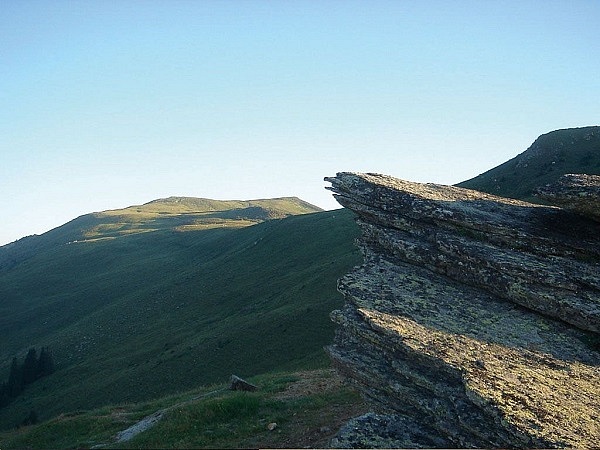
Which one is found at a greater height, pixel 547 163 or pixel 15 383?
pixel 547 163

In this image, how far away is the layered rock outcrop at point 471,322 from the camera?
11656 millimetres

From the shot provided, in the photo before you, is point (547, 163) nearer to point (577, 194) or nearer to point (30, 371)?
point (577, 194)

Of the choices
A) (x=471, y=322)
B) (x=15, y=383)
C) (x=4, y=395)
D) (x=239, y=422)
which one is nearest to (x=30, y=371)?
(x=15, y=383)

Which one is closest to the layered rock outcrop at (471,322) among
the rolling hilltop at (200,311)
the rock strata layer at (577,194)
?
the rock strata layer at (577,194)

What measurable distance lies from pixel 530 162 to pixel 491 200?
199 ft

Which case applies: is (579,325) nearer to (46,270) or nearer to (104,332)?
(104,332)

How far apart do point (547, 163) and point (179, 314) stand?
6235cm

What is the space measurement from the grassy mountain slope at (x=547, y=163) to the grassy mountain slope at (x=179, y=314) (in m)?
23.2

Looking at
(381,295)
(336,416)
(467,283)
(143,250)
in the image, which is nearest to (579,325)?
(467,283)

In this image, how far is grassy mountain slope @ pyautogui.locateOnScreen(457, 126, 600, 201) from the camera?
62.1 m

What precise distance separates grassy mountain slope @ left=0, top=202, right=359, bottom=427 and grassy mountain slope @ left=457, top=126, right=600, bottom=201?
76.0ft

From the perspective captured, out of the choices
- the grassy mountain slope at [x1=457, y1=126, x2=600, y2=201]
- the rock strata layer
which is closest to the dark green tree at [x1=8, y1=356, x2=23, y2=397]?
the grassy mountain slope at [x1=457, y1=126, x2=600, y2=201]

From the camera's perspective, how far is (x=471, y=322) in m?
14.5

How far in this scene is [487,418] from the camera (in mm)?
11469
